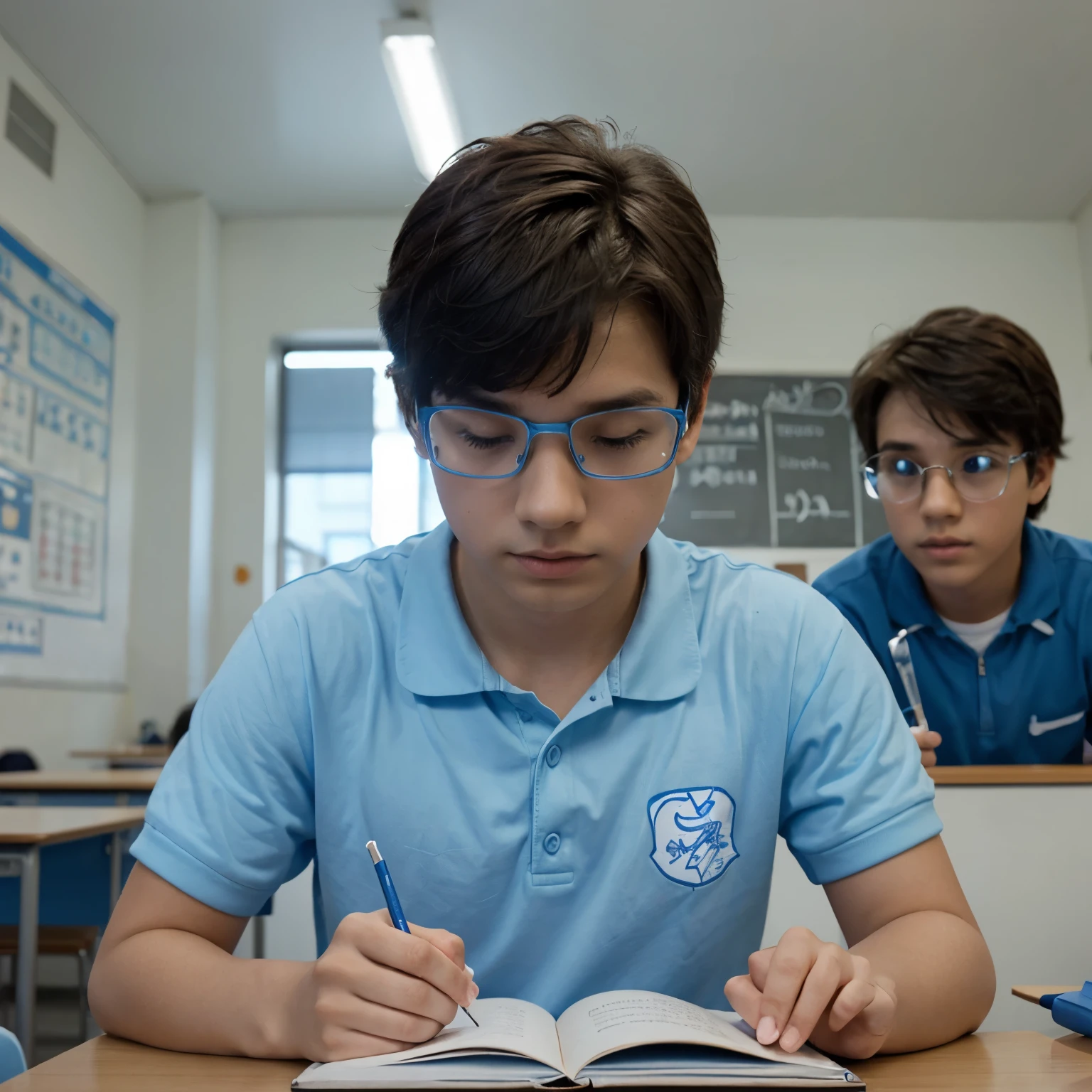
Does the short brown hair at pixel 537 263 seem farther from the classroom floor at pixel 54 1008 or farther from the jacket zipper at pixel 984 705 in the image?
the classroom floor at pixel 54 1008

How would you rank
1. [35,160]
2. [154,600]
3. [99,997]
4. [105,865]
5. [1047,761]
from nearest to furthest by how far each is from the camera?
[99,997] < [1047,761] < [105,865] < [35,160] < [154,600]

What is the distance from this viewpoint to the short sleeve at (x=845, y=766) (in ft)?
2.95

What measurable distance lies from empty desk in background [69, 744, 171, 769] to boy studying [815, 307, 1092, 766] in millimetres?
2825

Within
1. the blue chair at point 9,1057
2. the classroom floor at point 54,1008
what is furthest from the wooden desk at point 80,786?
the blue chair at point 9,1057

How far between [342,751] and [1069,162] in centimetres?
491

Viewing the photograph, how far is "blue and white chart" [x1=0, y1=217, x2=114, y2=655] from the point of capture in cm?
372

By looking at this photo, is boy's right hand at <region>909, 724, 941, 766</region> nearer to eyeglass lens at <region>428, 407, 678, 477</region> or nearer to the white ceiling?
eyeglass lens at <region>428, 407, 678, 477</region>

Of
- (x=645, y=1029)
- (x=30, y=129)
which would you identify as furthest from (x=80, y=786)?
(x=645, y=1029)

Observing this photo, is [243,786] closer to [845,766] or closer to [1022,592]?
[845,766]

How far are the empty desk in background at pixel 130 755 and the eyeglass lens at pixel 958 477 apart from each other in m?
2.88

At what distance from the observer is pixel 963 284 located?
5191mm

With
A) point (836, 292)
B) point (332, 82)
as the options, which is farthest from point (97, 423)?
point (836, 292)

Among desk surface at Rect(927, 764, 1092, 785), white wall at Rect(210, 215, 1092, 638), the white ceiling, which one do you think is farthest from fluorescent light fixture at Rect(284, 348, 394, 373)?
desk surface at Rect(927, 764, 1092, 785)

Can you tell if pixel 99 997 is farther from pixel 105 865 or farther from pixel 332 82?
pixel 332 82
